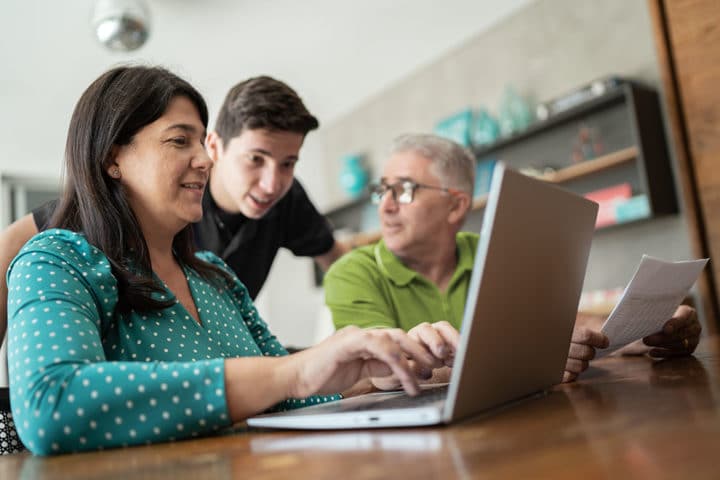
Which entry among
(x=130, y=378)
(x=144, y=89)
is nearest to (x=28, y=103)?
(x=144, y=89)

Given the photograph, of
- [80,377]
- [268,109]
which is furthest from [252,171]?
[80,377]

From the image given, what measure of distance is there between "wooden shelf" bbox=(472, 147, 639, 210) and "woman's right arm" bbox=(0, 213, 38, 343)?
261cm

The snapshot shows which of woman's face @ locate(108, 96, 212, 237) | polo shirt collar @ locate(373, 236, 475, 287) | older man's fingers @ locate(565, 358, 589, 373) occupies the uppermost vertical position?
woman's face @ locate(108, 96, 212, 237)

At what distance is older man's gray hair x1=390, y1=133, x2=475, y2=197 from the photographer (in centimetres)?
214

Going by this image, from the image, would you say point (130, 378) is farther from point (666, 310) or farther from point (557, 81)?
point (557, 81)

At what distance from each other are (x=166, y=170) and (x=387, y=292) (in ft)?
2.79

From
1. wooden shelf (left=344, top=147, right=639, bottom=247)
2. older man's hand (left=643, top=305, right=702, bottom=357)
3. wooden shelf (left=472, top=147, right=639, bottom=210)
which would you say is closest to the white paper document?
older man's hand (left=643, top=305, right=702, bottom=357)

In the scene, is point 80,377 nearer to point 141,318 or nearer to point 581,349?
point 141,318

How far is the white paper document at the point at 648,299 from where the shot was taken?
1088 mm

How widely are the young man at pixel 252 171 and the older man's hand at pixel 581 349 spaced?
1.10m

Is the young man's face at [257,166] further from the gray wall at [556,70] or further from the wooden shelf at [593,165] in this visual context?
the gray wall at [556,70]

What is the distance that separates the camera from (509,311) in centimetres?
76

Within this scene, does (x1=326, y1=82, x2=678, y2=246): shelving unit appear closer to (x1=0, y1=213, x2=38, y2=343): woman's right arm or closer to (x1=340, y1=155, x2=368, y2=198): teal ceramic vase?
(x1=340, y1=155, x2=368, y2=198): teal ceramic vase

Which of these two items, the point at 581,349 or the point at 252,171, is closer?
the point at 581,349
